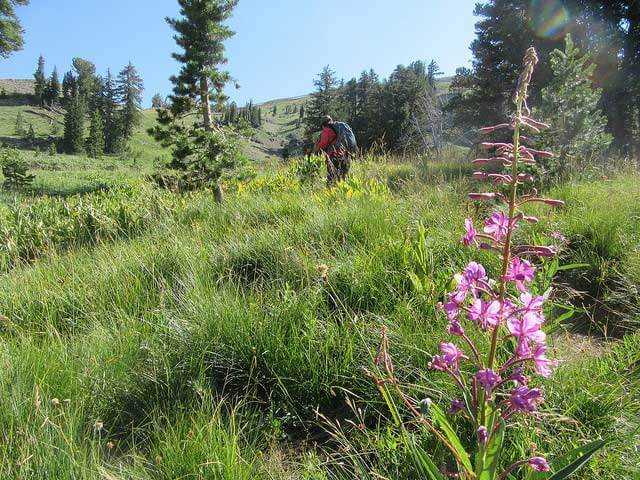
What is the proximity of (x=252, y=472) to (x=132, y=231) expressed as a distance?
202 inches

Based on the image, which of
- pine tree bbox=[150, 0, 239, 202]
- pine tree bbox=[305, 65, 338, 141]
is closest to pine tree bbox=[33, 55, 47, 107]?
pine tree bbox=[305, 65, 338, 141]

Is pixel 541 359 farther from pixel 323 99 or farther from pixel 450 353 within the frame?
pixel 323 99

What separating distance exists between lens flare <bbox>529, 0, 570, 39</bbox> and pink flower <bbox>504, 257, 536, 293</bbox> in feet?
80.7

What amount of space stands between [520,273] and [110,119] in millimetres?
90566

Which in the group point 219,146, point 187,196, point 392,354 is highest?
point 219,146

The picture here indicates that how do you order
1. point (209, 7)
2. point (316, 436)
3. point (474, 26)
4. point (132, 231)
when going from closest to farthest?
point (316, 436), point (132, 231), point (209, 7), point (474, 26)

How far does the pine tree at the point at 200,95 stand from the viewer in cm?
1324

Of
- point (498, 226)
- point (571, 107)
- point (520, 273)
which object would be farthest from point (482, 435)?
point (571, 107)

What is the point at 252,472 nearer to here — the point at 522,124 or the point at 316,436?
the point at 316,436

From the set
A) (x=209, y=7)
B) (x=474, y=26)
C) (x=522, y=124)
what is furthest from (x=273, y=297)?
(x=474, y=26)

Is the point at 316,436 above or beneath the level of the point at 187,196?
beneath

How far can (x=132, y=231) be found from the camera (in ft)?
19.7

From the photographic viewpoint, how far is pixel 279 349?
7.47ft

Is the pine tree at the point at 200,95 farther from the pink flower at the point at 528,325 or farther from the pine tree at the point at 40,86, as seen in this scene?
the pine tree at the point at 40,86
